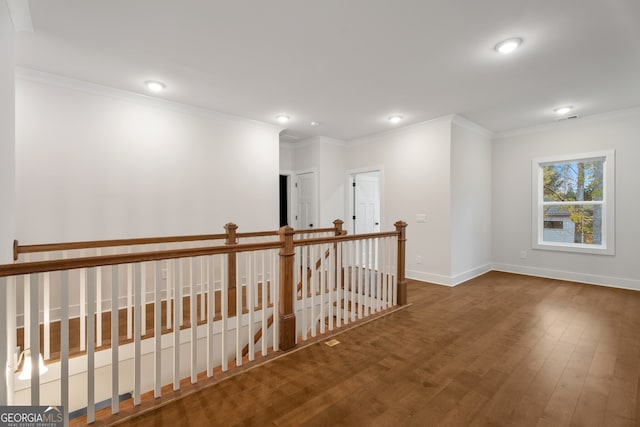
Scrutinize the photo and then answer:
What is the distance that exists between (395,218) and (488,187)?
1920mm

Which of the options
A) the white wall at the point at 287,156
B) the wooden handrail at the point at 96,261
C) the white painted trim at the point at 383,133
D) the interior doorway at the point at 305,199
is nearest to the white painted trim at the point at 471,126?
the white painted trim at the point at 383,133

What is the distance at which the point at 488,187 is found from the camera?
18.1 feet

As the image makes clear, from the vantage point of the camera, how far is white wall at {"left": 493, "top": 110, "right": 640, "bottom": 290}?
422cm

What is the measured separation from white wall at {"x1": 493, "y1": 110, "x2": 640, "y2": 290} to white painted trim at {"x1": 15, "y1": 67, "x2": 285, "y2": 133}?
4975 millimetres

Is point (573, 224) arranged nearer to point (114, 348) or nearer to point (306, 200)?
point (306, 200)

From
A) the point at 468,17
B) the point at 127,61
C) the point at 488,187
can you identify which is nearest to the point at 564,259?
the point at 488,187

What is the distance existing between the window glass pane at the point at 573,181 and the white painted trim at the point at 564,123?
632 millimetres

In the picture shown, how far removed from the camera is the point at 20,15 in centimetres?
220

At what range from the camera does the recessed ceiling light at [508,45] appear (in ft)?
8.16

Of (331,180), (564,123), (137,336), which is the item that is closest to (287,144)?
(331,180)

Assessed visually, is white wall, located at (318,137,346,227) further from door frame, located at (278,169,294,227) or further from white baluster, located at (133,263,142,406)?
white baluster, located at (133,263,142,406)

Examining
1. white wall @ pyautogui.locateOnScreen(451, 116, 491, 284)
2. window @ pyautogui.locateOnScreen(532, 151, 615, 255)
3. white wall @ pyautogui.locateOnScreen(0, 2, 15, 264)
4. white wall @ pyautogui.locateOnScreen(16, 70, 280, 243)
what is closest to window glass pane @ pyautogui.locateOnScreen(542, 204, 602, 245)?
window @ pyautogui.locateOnScreen(532, 151, 615, 255)

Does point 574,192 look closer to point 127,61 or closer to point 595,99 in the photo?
point 595,99

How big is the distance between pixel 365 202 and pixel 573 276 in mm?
3764
